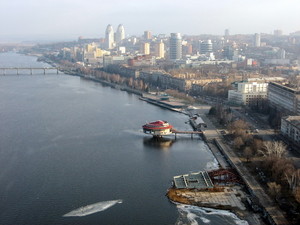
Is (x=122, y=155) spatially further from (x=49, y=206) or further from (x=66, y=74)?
(x=66, y=74)

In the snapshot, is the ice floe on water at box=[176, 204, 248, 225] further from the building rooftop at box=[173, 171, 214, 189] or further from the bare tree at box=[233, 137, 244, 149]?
the bare tree at box=[233, 137, 244, 149]

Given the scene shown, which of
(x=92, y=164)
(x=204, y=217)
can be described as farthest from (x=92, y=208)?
(x=92, y=164)

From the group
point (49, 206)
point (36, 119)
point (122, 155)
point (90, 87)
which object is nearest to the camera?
point (49, 206)

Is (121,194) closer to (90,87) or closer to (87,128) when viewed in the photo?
(87,128)

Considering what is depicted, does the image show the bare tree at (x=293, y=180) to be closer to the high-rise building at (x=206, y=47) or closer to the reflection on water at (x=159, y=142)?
the reflection on water at (x=159, y=142)

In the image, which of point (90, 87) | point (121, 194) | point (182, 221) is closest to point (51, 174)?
point (121, 194)

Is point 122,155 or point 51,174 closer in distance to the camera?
point 51,174

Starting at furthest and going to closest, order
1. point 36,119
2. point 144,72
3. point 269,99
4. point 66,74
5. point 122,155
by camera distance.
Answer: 1. point 66,74
2. point 144,72
3. point 269,99
4. point 36,119
5. point 122,155
